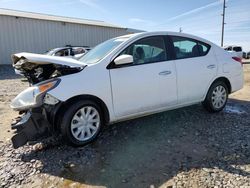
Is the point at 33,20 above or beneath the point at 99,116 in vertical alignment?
above

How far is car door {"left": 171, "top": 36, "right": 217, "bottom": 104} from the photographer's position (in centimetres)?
462

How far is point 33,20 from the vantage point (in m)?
20.0

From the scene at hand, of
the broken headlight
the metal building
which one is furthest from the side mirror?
the metal building

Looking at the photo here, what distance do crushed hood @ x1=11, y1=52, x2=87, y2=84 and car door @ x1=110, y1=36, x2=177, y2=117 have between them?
2.04 feet

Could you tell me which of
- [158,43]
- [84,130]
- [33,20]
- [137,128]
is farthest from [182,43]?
[33,20]

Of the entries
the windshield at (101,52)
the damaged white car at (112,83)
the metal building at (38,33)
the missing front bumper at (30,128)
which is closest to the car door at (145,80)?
the damaged white car at (112,83)

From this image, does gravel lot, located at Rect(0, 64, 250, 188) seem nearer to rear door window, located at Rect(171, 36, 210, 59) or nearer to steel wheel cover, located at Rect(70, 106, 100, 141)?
steel wheel cover, located at Rect(70, 106, 100, 141)

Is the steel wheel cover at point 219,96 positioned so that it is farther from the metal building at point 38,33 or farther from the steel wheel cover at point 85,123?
the metal building at point 38,33

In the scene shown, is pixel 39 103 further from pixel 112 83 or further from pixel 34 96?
pixel 112 83

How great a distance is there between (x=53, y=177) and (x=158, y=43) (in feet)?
9.33

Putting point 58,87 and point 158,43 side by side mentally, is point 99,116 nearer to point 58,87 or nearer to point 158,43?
point 58,87

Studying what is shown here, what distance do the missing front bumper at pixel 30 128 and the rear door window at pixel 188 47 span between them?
2.61m

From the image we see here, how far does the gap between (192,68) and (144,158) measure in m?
2.13

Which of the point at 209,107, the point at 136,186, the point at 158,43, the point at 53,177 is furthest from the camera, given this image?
the point at 209,107
